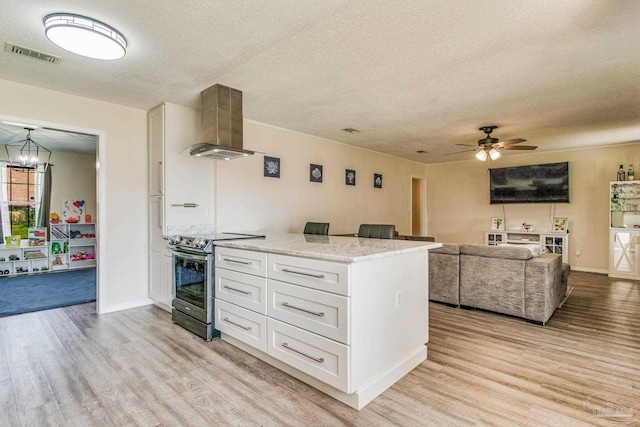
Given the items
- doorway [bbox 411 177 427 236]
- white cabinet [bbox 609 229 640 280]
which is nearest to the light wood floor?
white cabinet [bbox 609 229 640 280]

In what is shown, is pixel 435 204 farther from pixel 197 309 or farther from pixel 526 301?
pixel 197 309

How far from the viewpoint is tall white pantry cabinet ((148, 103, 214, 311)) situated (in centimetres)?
388

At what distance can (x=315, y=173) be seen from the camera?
5.70m

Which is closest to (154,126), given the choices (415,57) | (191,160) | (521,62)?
(191,160)

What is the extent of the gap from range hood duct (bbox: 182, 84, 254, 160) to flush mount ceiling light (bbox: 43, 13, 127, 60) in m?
1.02

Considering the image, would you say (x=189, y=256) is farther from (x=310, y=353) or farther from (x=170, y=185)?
(x=310, y=353)

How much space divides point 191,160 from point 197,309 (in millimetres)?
1936

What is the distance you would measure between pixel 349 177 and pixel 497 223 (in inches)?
150

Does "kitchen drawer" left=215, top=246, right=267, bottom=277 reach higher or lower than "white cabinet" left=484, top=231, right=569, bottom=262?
higher

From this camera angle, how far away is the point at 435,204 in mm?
8633

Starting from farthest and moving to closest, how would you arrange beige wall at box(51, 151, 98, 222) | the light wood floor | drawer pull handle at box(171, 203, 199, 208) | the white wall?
beige wall at box(51, 151, 98, 222) < drawer pull handle at box(171, 203, 199, 208) < the white wall < the light wood floor

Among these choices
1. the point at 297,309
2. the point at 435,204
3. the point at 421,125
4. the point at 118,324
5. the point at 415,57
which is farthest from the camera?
the point at 435,204

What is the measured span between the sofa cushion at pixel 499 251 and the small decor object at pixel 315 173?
2699 mm

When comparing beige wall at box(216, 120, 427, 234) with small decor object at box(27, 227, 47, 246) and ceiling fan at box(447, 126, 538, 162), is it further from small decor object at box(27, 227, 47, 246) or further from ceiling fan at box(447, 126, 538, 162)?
small decor object at box(27, 227, 47, 246)
